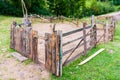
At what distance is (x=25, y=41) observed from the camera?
7.78 m

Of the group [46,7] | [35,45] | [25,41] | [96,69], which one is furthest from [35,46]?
[46,7]

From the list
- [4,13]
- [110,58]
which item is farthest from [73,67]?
[4,13]

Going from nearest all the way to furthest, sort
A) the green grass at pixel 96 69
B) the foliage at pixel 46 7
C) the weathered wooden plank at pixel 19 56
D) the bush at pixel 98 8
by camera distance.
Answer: the green grass at pixel 96 69, the weathered wooden plank at pixel 19 56, the foliage at pixel 46 7, the bush at pixel 98 8

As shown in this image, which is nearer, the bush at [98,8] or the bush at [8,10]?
the bush at [8,10]

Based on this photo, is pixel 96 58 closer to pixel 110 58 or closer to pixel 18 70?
pixel 110 58

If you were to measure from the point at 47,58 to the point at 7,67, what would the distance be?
170cm

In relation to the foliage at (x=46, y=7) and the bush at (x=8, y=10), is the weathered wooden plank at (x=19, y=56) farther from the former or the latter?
the bush at (x=8, y=10)

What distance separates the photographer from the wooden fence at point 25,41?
7.12m

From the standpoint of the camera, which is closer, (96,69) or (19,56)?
(96,69)

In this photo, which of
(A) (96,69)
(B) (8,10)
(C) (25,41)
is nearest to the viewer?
(A) (96,69)

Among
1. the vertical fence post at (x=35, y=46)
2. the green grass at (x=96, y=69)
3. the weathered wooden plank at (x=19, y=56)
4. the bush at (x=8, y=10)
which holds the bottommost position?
the green grass at (x=96, y=69)

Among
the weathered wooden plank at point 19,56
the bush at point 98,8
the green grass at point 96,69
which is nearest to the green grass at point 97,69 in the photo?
the green grass at point 96,69

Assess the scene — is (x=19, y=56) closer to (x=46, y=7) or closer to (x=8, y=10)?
(x=8, y=10)

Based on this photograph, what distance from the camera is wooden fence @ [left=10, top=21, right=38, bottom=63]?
23.4 feet
